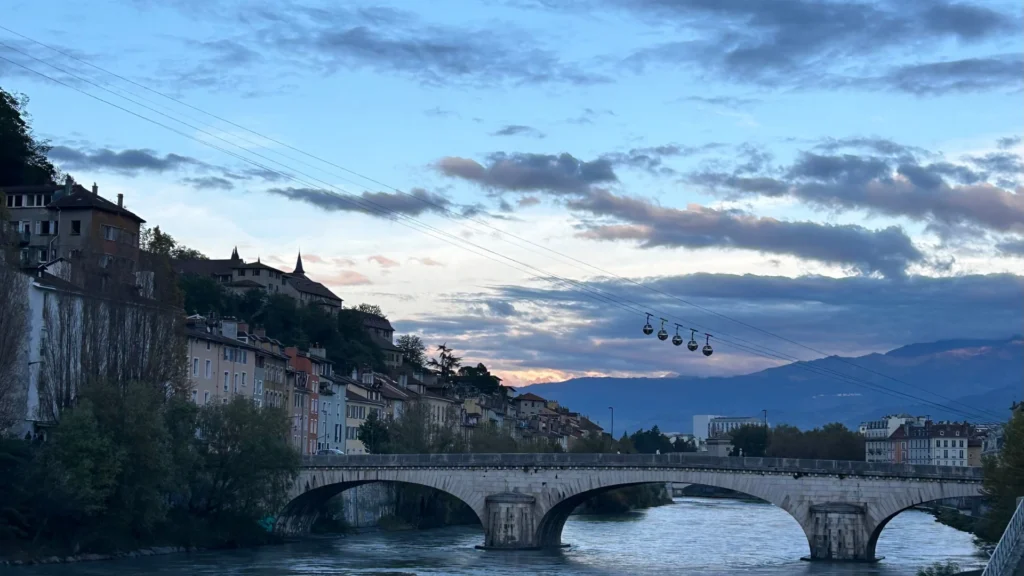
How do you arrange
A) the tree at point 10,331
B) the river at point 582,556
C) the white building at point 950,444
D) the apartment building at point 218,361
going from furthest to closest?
the white building at point 950,444, the apartment building at point 218,361, the river at point 582,556, the tree at point 10,331

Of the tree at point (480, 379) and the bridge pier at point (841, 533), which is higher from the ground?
the tree at point (480, 379)

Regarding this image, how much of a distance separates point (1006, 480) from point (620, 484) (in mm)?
23157

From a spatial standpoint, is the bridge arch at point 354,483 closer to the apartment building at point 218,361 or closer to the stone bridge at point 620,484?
the stone bridge at point 620,484

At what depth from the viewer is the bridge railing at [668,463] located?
6638 centimetres

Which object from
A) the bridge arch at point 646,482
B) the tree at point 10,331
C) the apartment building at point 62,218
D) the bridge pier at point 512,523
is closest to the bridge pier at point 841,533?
the bridge arch at point 646,482

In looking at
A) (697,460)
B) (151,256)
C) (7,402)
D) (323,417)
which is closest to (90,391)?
(7,402)

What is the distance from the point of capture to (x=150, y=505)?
196 feet

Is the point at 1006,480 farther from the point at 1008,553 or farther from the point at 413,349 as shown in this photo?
the point at 413,349

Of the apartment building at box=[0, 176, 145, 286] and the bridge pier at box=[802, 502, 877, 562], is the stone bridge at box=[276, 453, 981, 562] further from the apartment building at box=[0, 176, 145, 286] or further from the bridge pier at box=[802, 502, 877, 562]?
the apartment building at box=[0, 176, 145, 286]

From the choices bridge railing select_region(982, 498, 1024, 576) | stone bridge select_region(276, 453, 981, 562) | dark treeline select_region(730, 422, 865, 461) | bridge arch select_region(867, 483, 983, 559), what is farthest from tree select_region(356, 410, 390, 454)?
bridge railing select_region(982, 498, 1024, 576)

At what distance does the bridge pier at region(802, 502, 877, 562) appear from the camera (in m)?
66.9

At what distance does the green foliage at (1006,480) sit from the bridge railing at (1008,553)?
24586 mm

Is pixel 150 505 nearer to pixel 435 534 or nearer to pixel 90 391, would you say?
pixel 90 391

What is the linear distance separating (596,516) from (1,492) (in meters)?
60.7
